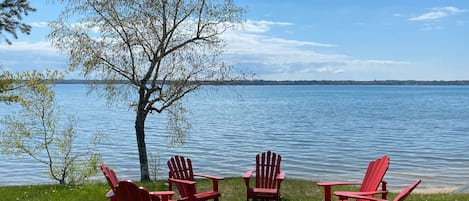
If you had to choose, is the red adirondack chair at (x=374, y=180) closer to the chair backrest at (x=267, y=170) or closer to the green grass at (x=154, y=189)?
the chair backrest at (x=267, y=170)

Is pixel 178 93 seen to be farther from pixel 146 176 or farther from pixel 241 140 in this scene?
pixel 241 140

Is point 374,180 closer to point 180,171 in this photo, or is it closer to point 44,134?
point 180,171

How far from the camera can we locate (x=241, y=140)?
78.3ft

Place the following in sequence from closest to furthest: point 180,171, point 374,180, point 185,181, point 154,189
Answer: point 374,180, point 185,181, point 180,171, point 154,189

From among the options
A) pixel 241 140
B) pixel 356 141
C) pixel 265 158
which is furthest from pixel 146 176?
pixel 356 141

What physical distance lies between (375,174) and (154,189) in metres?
4.11

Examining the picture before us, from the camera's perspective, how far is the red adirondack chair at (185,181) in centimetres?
707

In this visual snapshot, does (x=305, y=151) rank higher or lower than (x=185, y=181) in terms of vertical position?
lower

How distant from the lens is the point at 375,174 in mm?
6570

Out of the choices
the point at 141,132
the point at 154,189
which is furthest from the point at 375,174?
the point at 141,132

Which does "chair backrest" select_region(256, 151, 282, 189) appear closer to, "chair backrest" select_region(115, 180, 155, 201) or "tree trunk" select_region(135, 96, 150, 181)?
"tree trunk" select_region(135, 96, 150, 181)

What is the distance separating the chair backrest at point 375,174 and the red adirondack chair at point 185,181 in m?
2.03

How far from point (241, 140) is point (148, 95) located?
13368 mm

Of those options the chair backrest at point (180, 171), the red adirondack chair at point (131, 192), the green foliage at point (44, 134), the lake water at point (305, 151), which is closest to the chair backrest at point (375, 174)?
the chair backrest at point (180, 171)
